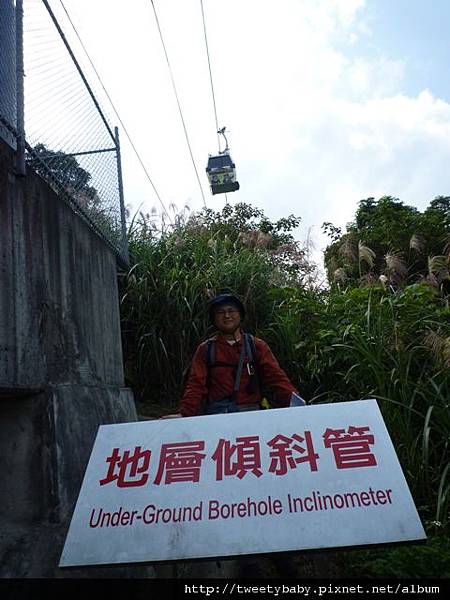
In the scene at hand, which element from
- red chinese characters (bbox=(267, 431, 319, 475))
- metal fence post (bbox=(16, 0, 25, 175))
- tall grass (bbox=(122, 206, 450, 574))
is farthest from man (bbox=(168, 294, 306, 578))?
metal fence post (bbox=(16, 0, 25, 175))

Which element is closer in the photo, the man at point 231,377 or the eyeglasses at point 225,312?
the man at point 231,377

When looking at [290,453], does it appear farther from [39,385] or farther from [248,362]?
[39,385]

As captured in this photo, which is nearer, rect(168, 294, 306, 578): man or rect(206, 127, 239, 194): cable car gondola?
rect(168, 294, 306, 578): man

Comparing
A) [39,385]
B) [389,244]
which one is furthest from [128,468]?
[389,244]

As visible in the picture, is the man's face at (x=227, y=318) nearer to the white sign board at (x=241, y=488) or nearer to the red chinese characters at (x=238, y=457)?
the white sign board at (x=241, y=488)

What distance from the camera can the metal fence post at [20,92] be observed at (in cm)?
263

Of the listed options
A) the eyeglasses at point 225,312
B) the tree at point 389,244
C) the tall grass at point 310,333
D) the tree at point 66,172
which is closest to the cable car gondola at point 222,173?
the tree at point 389,244

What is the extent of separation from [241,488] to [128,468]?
457mm

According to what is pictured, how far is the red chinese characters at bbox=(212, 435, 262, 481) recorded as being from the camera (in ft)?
5.71

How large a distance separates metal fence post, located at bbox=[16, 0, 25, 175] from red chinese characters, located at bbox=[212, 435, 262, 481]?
6.17 feet

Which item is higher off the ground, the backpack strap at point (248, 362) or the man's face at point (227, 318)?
the man's face at point (227, 318)

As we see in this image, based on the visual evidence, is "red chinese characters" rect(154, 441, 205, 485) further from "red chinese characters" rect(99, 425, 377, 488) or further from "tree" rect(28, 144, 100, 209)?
"tree" rect(28, 144, 100, 209)

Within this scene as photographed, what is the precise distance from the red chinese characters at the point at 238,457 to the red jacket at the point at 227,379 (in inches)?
32.9

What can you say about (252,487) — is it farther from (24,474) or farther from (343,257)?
(343,257)
